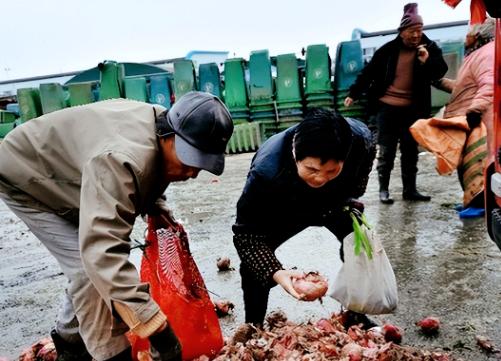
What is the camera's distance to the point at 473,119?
4.14 m

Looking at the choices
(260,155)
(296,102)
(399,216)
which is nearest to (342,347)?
(260,155)

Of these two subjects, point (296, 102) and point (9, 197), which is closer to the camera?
point (9, 197)

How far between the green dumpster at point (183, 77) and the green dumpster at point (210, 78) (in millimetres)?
262

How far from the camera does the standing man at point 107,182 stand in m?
1.67

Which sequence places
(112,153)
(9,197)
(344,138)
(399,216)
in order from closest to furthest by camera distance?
(112,153)
(344,138)
(9,197)
(399,216)

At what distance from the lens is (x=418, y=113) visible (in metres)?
5.37

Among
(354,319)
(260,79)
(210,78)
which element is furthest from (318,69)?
(354,319)

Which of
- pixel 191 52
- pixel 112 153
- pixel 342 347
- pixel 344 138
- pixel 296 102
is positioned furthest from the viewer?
pixel 191 52

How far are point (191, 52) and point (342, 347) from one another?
25451 millimetres

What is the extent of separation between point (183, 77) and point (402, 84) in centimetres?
867

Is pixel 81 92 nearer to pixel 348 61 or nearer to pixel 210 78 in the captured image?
pixel 210 78

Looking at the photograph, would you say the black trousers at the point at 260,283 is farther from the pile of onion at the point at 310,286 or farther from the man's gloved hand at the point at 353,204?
the pile of onion at the point at 310,286

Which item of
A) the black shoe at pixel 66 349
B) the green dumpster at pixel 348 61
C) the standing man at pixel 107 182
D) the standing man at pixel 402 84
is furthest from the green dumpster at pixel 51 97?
the standing man at pixel 107 182

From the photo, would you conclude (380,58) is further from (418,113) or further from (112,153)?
(112,153)
